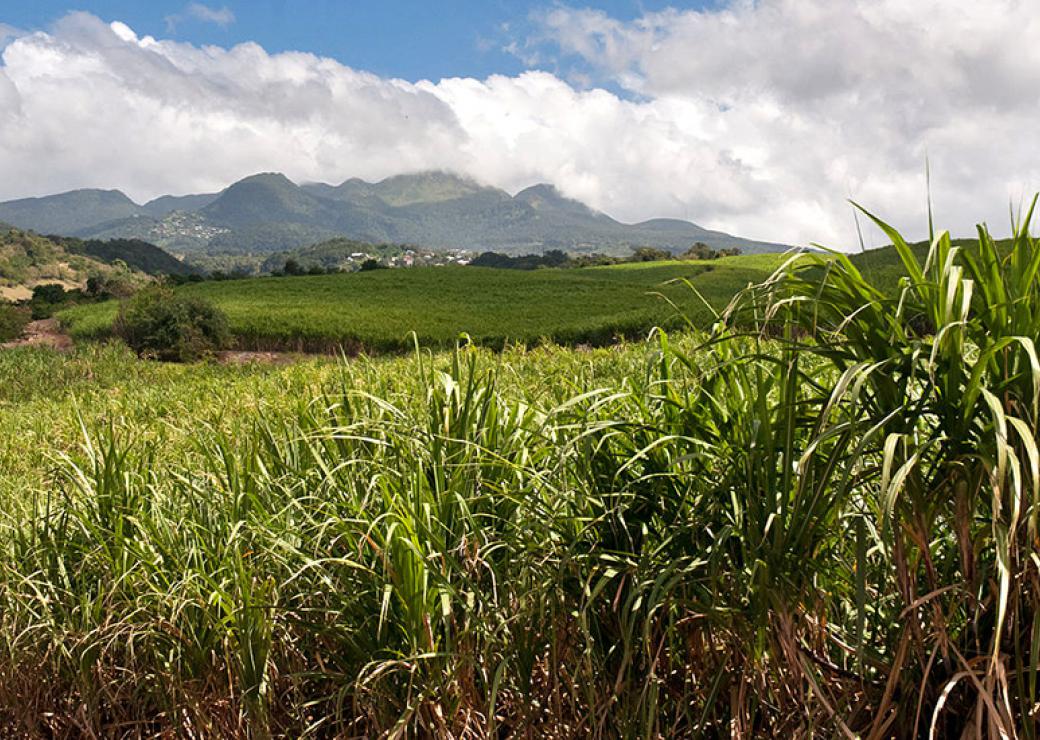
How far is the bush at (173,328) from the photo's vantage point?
3521cm

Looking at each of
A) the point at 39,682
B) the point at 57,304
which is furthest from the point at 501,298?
the point at 39,682

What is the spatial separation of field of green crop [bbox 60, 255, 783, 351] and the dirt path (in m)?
0.91

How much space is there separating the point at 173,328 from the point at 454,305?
21.0m

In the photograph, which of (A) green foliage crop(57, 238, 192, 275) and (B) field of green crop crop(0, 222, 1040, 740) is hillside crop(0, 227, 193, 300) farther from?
(B) field of green crop crop(0, 222, 1040, 740)

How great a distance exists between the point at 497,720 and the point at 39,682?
78.1 inches

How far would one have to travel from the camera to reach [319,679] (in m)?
2.85

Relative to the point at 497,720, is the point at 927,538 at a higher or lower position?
higher

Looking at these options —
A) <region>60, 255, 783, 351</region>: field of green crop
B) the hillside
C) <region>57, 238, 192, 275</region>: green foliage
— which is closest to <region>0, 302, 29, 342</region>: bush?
<region>60, 255, 783, 351</region>: field of green crop

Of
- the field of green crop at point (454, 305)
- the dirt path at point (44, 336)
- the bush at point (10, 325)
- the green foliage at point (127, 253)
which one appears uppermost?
the green foliage at point (127, 253)

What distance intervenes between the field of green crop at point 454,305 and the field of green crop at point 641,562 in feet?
67.9

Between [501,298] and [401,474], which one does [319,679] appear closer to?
[401,474]

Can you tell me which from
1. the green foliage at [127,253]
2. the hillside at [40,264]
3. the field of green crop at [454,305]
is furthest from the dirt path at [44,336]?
the green foliage at [127,253]

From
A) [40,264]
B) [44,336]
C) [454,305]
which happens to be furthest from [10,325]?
[40,264]

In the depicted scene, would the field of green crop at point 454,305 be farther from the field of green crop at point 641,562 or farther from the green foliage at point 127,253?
the green foliage at point 127,253
